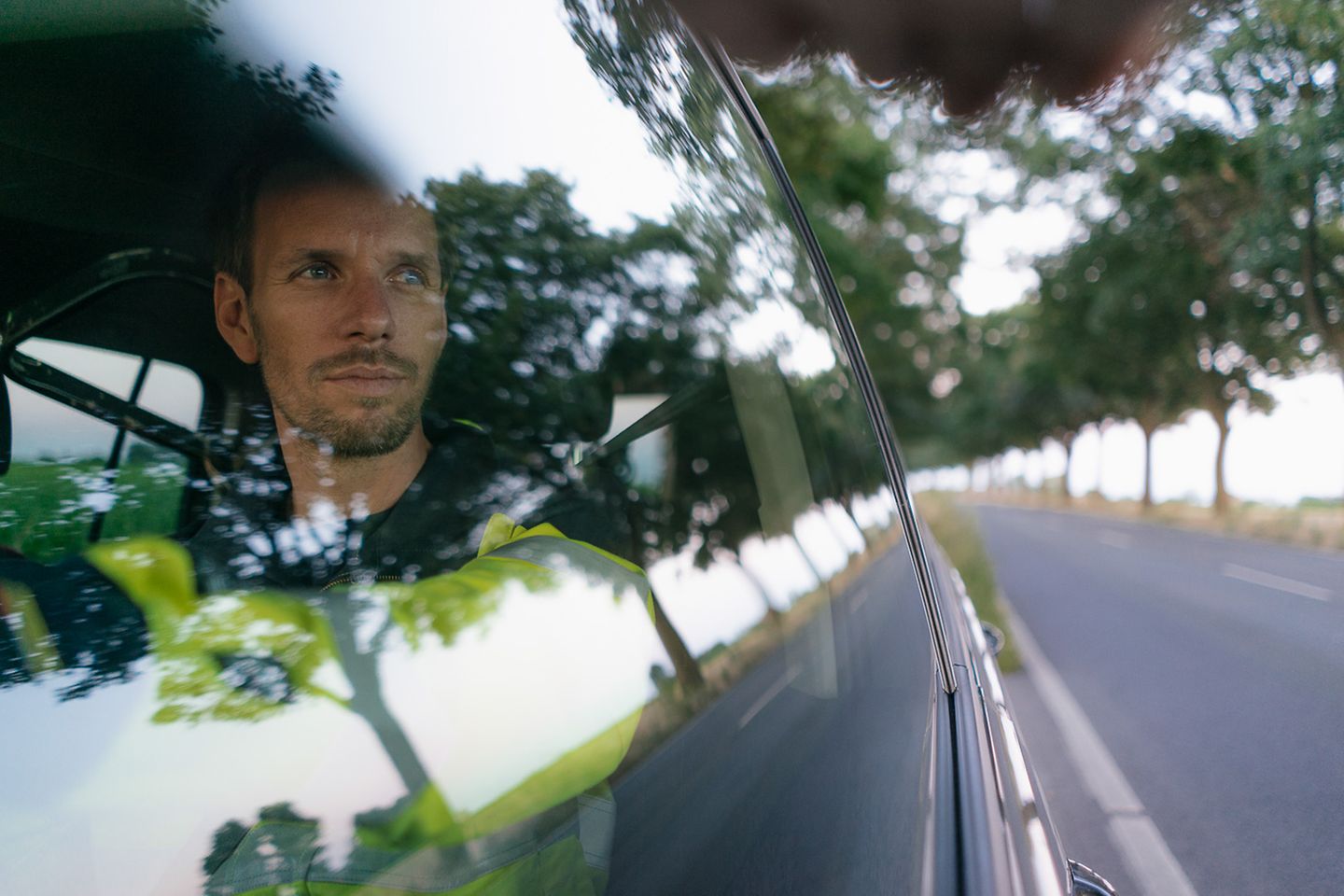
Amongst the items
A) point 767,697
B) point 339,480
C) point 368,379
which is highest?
point 368,379

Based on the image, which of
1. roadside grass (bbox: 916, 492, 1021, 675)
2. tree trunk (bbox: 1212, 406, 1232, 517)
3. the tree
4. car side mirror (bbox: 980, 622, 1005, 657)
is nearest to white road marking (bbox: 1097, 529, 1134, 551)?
roadside grass (bbox: 916, 492, 1021, 675)

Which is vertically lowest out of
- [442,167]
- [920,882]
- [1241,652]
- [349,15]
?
[1241,652]

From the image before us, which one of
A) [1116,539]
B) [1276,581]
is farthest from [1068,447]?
[1276,581]

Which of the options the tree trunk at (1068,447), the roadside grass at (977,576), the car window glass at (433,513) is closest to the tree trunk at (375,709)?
the car window glass at (433,513)

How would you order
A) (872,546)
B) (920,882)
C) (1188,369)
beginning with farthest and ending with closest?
(1188,369)
(872,546)
(920,882)

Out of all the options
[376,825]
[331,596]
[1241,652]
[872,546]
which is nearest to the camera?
[376,825]

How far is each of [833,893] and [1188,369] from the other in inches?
130

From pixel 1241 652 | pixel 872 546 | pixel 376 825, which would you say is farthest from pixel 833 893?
pixel 1241 652

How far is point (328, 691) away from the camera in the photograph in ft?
2.92

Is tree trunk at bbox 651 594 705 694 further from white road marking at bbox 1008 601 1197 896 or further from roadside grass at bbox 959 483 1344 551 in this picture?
roadside grass at bbox 959 483 1344 551

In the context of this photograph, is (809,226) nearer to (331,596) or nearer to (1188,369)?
(331,596)

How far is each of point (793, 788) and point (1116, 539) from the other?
23.6m

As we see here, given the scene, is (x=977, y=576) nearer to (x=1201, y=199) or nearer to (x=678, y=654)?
(x=1201, y=199)

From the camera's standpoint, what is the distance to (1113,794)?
13.8 ft
